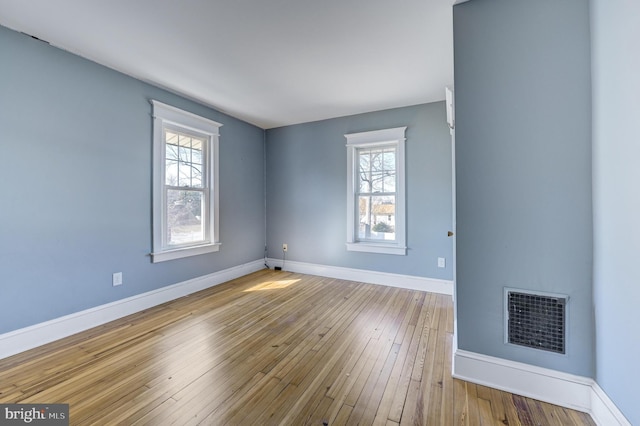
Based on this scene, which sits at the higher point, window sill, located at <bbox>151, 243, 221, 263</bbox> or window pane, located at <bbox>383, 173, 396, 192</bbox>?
window pane, located at <bbox>383, 173, 396, 192</bbox>

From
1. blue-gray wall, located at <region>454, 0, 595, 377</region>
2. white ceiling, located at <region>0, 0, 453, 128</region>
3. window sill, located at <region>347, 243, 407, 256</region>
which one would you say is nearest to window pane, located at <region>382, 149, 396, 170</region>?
white ceiling, located at <region>0, 0, 453, 128</region>

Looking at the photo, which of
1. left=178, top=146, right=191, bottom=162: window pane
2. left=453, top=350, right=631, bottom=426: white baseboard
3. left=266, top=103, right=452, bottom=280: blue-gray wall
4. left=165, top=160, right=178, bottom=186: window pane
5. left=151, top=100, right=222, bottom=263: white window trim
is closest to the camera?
left=453, top=350, right=631, bottom=426: white baseboard

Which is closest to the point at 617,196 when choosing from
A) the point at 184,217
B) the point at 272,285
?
the point at 272,285

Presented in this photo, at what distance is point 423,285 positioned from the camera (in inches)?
137

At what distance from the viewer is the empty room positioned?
4.61 ft

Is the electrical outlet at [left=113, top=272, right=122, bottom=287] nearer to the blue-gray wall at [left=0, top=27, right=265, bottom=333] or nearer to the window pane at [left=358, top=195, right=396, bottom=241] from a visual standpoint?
the blue-gray wall at [left=0, top=27, right=265, bottom=333]

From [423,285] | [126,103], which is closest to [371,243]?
[423,285]

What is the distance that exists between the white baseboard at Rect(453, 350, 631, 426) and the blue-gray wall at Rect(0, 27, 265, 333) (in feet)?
10.4

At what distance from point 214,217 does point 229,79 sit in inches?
72.1

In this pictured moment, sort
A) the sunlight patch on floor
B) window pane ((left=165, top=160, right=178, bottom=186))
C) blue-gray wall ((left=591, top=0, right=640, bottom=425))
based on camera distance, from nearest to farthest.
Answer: blue-gray wall ((left=591, top=0, right=640, bottom=425)) → window pane ((left=165, top=160, right=178, bottom=186)) → the sunlight patch on floor

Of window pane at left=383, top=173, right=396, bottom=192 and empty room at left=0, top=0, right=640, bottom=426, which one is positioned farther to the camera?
window pane at left=383, top=173, right=396, bottom=192

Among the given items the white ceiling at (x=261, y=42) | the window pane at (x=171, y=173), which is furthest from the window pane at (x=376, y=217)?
the window pane at (x=171, y=173)

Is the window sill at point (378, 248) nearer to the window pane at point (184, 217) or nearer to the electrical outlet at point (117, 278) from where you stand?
the window pane at point (184, 217)

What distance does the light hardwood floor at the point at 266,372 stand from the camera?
4.61 feet
